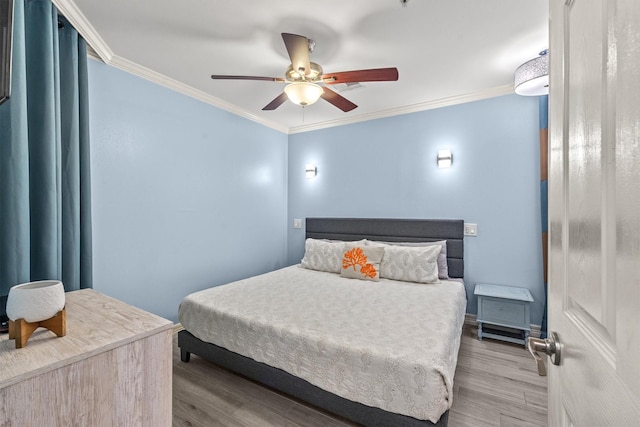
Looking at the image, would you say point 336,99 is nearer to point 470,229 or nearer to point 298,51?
point 298,51

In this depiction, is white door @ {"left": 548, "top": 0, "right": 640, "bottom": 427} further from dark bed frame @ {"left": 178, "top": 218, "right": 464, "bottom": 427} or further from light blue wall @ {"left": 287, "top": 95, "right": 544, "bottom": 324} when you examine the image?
light blue wall @ {"left": 287, "top": 95, "right": 544, "bottom": 324}

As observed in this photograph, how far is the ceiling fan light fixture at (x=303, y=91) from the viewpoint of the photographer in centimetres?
205

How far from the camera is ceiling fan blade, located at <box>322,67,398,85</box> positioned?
6.09 ft

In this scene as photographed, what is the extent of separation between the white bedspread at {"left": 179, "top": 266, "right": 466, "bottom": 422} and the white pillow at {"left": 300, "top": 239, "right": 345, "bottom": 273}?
0.51 m

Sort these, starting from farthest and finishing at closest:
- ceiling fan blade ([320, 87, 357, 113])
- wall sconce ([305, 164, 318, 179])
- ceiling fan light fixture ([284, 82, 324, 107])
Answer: wall sconce ([305, 164, 318, 179]), ceiling fan blade ([320, 87, 357, 113]), ceiling fan light fixture ([284, 82, 324, 107])

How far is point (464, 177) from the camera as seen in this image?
10.3 ft

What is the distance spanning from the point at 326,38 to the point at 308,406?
8.68 feet

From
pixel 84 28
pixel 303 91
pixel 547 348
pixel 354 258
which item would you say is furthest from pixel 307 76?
pixel 547 348

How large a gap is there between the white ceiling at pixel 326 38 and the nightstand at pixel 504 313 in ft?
6.80

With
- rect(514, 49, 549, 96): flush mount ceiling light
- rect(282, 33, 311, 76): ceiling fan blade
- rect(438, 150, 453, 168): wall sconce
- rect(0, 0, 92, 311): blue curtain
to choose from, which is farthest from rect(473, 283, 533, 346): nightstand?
rect(0, 0, 92, 311): blue curtain

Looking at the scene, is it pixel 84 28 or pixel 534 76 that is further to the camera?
pixel 534 76

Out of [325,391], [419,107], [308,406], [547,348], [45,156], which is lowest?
[308,406]

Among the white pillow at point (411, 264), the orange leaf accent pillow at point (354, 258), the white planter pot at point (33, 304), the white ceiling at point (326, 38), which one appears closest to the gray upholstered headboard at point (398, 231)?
the white pillow at point (411, 264)

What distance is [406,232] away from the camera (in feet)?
11.1
